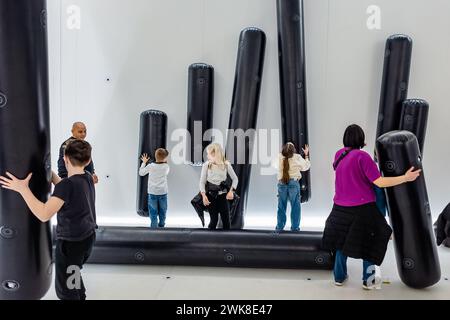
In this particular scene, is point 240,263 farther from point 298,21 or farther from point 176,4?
point 176,4

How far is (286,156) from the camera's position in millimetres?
3650

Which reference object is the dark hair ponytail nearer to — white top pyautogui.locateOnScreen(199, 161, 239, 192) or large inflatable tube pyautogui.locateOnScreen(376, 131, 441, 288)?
white top pyautogui.locateOnScreen(199, 161, 239, 192)

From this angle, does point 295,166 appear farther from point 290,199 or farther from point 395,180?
point 395,180

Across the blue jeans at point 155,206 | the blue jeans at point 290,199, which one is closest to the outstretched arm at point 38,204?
the blue jeans at point 155,206

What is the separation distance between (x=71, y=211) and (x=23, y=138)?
1.42 ft

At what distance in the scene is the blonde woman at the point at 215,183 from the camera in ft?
10.7

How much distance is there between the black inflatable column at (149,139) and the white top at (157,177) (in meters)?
0.22

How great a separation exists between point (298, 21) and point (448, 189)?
2.50 meters

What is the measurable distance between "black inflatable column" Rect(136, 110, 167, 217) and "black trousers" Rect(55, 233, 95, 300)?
2.16 meters

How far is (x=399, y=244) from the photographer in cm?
259

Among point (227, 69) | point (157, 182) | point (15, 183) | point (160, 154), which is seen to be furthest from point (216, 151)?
point (15, 183)

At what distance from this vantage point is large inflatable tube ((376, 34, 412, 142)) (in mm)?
3896

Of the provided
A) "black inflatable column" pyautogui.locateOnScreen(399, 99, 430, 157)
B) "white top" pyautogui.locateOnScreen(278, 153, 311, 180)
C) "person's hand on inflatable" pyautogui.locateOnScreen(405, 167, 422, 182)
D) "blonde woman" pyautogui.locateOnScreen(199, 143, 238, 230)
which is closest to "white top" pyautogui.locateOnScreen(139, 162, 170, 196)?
"blonde woman" pyautogui.locateOnScreen(199, 143, 238, 230)

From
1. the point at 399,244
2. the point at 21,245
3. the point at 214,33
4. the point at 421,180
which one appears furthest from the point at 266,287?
the point at 214,33
